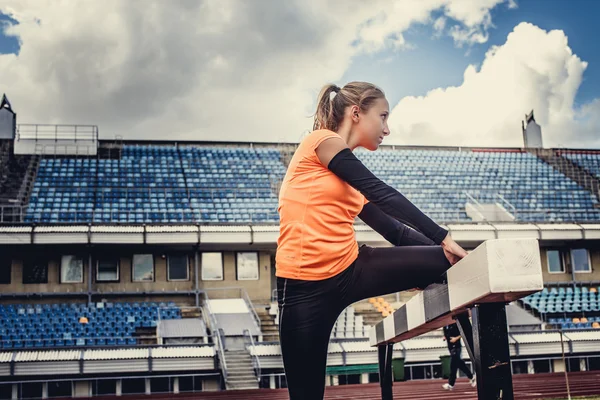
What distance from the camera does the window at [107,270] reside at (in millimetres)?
24734

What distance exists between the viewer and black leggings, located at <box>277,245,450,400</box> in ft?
9.38

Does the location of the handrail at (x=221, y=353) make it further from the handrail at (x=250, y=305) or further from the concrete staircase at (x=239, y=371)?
the handrail at (x=250, y=305)

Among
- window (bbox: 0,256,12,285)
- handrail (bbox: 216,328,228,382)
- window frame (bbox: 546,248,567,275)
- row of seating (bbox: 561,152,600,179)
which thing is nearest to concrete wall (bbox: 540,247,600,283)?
window frame (bbox: 546,248,567,275)

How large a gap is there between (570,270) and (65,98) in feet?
81.2

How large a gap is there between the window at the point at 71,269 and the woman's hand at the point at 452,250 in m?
23.4

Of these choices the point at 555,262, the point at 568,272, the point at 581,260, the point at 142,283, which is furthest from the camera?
the point at 581,260

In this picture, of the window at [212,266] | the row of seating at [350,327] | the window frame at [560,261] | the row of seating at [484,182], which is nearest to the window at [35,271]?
the window at [212,266]

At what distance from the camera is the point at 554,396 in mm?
7910

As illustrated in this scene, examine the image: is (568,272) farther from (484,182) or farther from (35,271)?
(35,271)

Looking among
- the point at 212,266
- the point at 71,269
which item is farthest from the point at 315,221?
the point at 71,269

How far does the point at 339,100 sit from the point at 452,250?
0.81 metres

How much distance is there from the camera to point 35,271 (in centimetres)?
2428

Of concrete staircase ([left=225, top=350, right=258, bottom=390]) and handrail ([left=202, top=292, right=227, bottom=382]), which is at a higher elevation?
handrail ([left=202, top=292, right=227, bottom=382])

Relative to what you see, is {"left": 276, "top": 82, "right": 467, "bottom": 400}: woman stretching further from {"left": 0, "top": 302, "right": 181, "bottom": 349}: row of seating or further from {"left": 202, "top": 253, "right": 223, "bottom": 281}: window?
{"left": 202, "top": 253, "right": 223, "bottom": 281}: window
